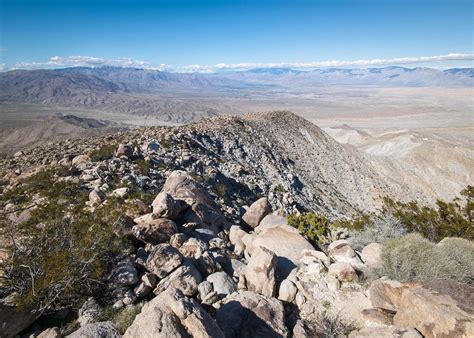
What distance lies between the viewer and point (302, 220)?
497 inches

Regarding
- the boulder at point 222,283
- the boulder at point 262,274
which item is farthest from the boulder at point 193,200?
the boulder at point 262,274

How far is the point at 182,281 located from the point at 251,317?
1831 mm

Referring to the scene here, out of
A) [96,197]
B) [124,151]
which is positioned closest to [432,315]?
[96,197]

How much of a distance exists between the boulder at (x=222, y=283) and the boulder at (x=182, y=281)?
367 mm

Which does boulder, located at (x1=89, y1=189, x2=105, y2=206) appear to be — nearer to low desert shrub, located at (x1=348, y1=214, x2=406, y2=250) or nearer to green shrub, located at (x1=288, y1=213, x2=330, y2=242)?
green shrub, located at (x1=288, y1=213, x2=330, y2=242)

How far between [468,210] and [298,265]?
8.86 m

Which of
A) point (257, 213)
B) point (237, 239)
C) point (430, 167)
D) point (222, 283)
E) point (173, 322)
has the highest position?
point (173, 322)

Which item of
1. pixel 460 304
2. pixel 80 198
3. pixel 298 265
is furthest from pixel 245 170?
pixel 460 304

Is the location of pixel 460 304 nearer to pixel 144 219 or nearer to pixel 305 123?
pixel 144 219

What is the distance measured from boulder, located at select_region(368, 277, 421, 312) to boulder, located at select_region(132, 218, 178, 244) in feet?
18.3

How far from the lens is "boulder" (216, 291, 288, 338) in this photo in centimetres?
630

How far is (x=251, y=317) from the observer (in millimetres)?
6547

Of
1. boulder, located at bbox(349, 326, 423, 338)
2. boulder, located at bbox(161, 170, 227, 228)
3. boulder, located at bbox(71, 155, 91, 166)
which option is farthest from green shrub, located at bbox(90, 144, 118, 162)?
boulder, located at bbox(349, 326, 423, 338)

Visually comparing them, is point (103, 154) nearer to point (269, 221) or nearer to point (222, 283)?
point (269, 221)
